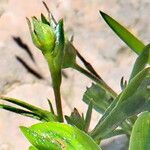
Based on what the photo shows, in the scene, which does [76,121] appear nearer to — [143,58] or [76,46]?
[143,58]

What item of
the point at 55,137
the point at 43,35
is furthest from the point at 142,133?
the point at 43,35

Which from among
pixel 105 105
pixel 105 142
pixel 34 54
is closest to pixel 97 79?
pixel 105 105

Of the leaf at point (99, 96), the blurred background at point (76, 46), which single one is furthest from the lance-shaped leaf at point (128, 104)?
the blurred background at point (76, 46)

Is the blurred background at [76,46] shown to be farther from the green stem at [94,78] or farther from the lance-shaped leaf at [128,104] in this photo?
the lance-shaped leaf at [128,104]

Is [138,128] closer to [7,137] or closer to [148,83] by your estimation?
[148,83]

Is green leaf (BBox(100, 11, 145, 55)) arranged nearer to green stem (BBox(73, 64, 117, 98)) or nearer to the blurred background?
green stem (BBox(73, 64, 117, 98))

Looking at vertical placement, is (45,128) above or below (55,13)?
below

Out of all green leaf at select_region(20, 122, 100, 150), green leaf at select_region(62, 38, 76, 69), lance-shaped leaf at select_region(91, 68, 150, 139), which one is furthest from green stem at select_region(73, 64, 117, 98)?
green leaf at select_region(20, 122, 100, 150)
